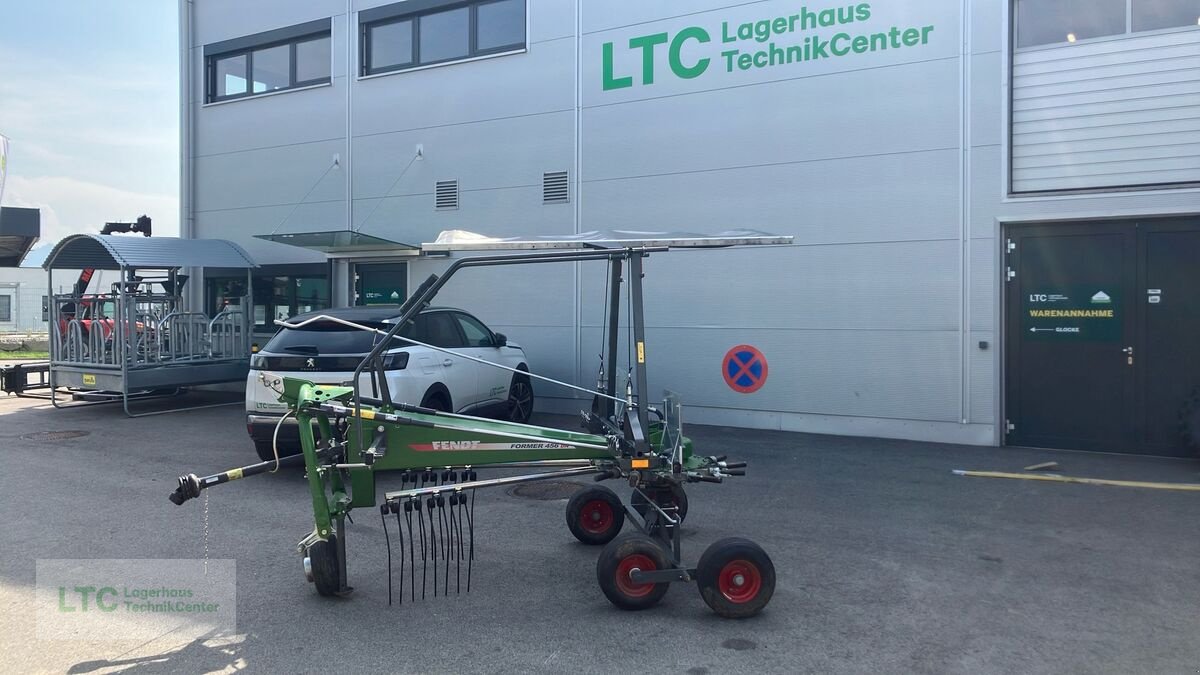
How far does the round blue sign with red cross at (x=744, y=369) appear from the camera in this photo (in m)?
12.1

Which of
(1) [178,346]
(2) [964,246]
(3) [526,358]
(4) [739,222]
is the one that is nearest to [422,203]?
(3) [526,358]

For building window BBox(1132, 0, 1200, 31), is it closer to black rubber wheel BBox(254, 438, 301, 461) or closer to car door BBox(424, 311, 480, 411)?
car door BBox(424, 311, 480, 411)

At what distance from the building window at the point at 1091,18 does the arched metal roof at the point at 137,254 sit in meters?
12.7

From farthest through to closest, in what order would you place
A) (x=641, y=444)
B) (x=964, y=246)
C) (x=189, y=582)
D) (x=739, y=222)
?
(x=739, y=222) < (x=964, y=246) < (x=189, y=582) < (x=641, y=444)

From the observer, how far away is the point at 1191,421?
31.1 ft

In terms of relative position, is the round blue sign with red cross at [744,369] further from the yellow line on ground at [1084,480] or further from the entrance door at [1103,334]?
the yellow line on ground at [1084,480]

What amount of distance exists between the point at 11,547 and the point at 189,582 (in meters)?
1.80

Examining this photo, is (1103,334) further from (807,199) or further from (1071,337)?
(807,199)

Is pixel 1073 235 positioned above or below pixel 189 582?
above

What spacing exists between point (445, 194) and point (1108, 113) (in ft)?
31.6

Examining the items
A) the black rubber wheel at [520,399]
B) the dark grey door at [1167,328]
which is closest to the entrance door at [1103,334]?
the dark grey door at [1167,328]

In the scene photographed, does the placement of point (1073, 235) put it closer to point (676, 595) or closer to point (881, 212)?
point (881, 212)

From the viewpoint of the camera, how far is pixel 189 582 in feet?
18.7

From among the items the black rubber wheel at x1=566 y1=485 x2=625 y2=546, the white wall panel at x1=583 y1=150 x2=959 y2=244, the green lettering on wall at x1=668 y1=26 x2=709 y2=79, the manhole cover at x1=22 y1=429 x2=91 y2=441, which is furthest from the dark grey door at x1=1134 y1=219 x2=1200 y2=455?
the manhole cover at x1=22 y1=429 x2=91 y2=441
